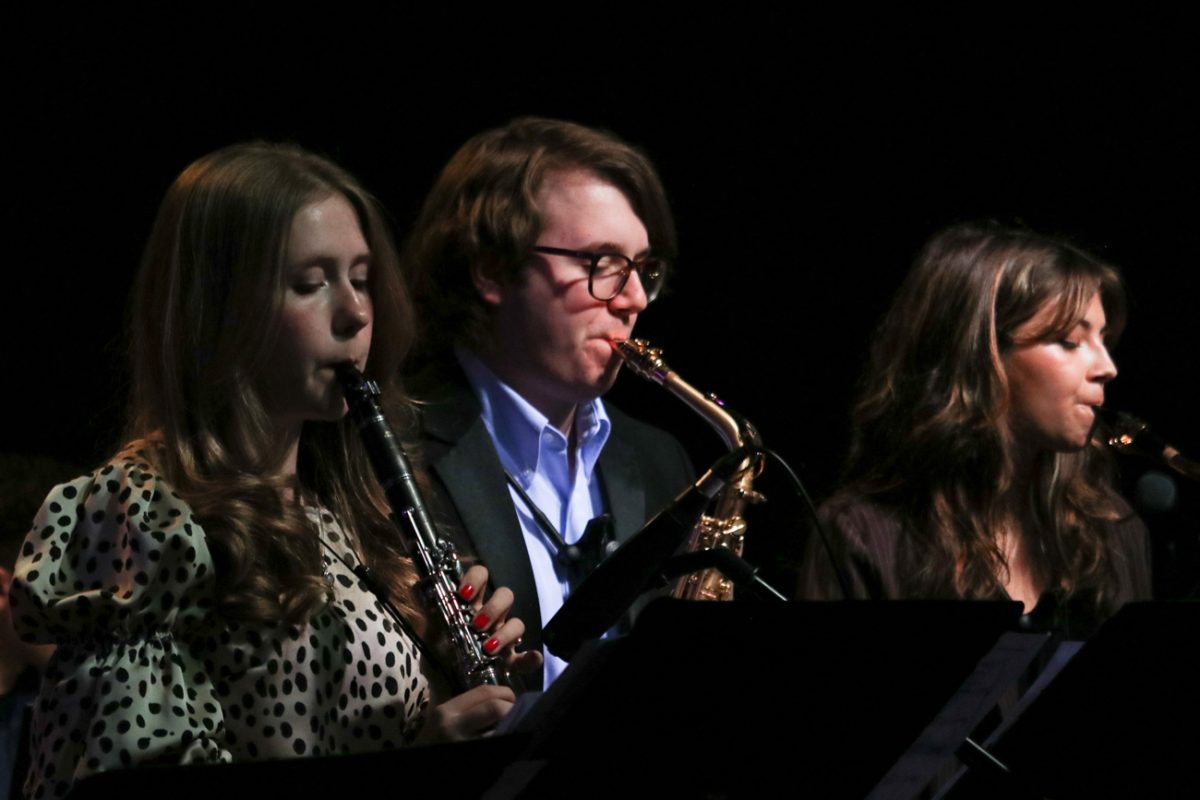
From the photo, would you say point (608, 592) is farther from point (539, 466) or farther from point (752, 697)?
point (539, 466)

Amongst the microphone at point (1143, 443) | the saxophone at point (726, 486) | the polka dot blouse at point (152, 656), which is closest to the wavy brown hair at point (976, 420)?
the microphone at point (1143, 443)

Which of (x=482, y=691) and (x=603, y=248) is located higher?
(x=603, y=248)

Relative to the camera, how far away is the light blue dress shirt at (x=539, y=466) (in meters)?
2.68

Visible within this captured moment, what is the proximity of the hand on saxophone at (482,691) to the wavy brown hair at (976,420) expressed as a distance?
1.11m

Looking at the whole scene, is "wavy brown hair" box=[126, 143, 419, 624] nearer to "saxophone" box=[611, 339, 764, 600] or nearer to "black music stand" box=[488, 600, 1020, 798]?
"black music stand" box=[488, 600, 1020, 798]

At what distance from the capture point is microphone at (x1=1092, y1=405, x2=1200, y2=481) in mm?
2885

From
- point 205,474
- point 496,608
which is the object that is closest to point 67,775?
point 205,474

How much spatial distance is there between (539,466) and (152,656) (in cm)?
112

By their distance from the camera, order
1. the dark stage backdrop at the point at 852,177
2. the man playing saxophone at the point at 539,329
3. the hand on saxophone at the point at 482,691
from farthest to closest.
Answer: the dark stage backdrop at the point at 852,177 < the man playing saxophone at the point at 539,329 < the hand on saxophone at the point at 482,691

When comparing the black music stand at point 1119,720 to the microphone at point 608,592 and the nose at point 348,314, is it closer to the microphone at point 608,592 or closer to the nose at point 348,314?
the microphone at point 608,592

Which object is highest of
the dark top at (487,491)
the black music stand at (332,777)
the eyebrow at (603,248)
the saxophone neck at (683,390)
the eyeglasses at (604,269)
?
the eyebrow at (603,248)

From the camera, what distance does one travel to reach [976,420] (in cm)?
301

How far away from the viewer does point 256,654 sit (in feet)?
5.95

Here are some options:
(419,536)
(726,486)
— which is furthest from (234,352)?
(726,486)
